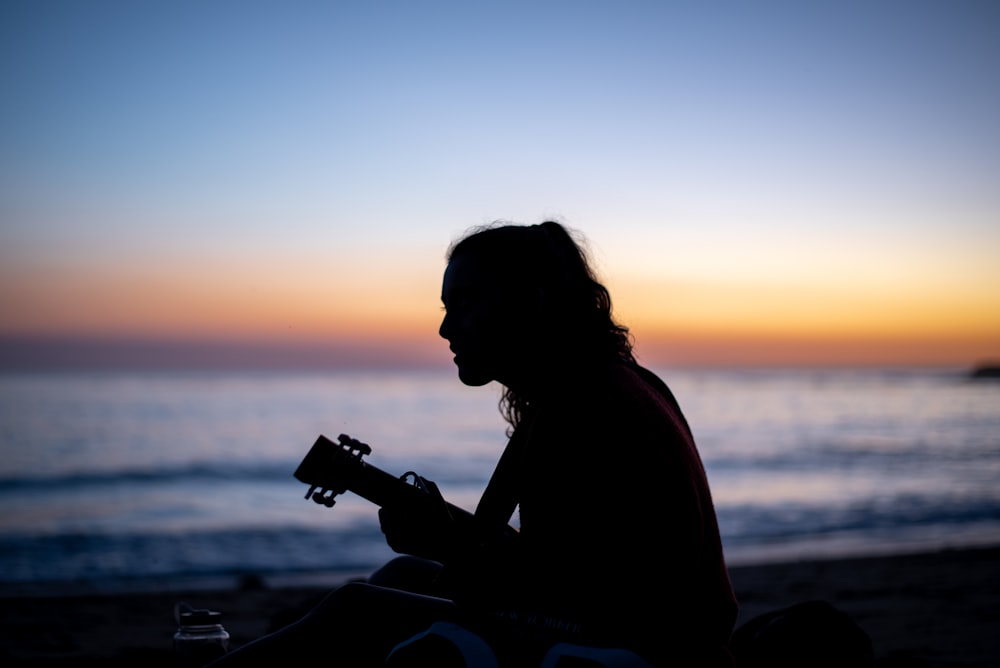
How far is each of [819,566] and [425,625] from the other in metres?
7.64

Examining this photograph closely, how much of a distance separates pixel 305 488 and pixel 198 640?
48.9 feet

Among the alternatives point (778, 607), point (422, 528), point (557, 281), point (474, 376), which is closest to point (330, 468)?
point (422, 528)

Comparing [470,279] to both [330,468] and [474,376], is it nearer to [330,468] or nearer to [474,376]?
[474,376]

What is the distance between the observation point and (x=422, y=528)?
2.17 m

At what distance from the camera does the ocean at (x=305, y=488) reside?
10.6 metres

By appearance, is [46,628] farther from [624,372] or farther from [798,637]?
[624,372]

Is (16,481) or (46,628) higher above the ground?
(16,481)

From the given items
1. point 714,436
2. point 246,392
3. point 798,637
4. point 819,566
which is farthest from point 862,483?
point 246,392

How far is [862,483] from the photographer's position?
1775 centimetres

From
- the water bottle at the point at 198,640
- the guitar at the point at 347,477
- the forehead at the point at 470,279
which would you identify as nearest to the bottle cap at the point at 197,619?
the water bottle at the point at 198,640

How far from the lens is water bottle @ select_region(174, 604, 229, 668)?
2.92 metres

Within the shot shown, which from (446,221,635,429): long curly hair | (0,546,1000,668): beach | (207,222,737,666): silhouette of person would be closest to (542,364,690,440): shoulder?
(207,222,737,666): silhouette of person

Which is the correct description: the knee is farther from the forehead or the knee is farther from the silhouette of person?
the forehead

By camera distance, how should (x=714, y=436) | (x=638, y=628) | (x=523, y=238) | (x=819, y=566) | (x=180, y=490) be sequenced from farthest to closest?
1. (x=714, y=436)
2. (x=180, y=490)
3. (x=819, y=566)
4. (x=523, y=238)
5. (x=638, y=628)
